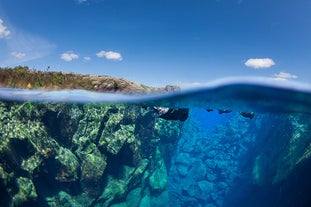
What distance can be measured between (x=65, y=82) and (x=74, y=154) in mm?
4444

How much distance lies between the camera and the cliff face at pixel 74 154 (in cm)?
1387

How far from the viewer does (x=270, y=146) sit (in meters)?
24.4

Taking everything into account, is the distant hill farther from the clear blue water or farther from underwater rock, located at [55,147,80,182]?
underwater rock, located at [55,147,80,182]

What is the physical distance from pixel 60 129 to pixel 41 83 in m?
3.17

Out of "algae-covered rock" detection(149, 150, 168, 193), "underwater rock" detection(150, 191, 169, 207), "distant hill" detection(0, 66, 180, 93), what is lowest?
"underwater rock" detection(150, 191, 169, 207)

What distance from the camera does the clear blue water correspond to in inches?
629

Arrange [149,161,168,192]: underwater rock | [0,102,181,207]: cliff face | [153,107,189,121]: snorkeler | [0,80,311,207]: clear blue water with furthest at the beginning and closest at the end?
1. [149,161,168,192]: underwater rock
2. [0,80,311,207]: clear blue water
3. [0,102,181,207]: cliff face
4. [153,107,189,121]: snorkeler

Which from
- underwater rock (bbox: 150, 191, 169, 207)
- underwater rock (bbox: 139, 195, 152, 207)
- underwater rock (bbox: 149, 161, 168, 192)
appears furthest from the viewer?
underwater rock (bbox: 150, 191, 169, 207)

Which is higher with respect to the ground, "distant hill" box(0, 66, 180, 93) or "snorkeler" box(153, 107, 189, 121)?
"distant hill" box(0, 66, 180, 93)

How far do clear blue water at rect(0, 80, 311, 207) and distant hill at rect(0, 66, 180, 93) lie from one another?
0.49 metres

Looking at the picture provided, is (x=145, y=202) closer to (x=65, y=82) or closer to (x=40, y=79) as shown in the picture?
(x=65, y=82)

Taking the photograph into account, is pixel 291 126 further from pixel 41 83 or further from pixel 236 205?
pixel 41 83

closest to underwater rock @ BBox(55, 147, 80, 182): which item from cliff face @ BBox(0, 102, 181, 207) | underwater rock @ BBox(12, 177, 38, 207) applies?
cliff face @ BBox(0, 102, 181, 207)

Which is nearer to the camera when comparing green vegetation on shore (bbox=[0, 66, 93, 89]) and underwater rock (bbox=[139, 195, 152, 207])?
green vegetation on shore (bbox=[0, 66, 93, 89])
